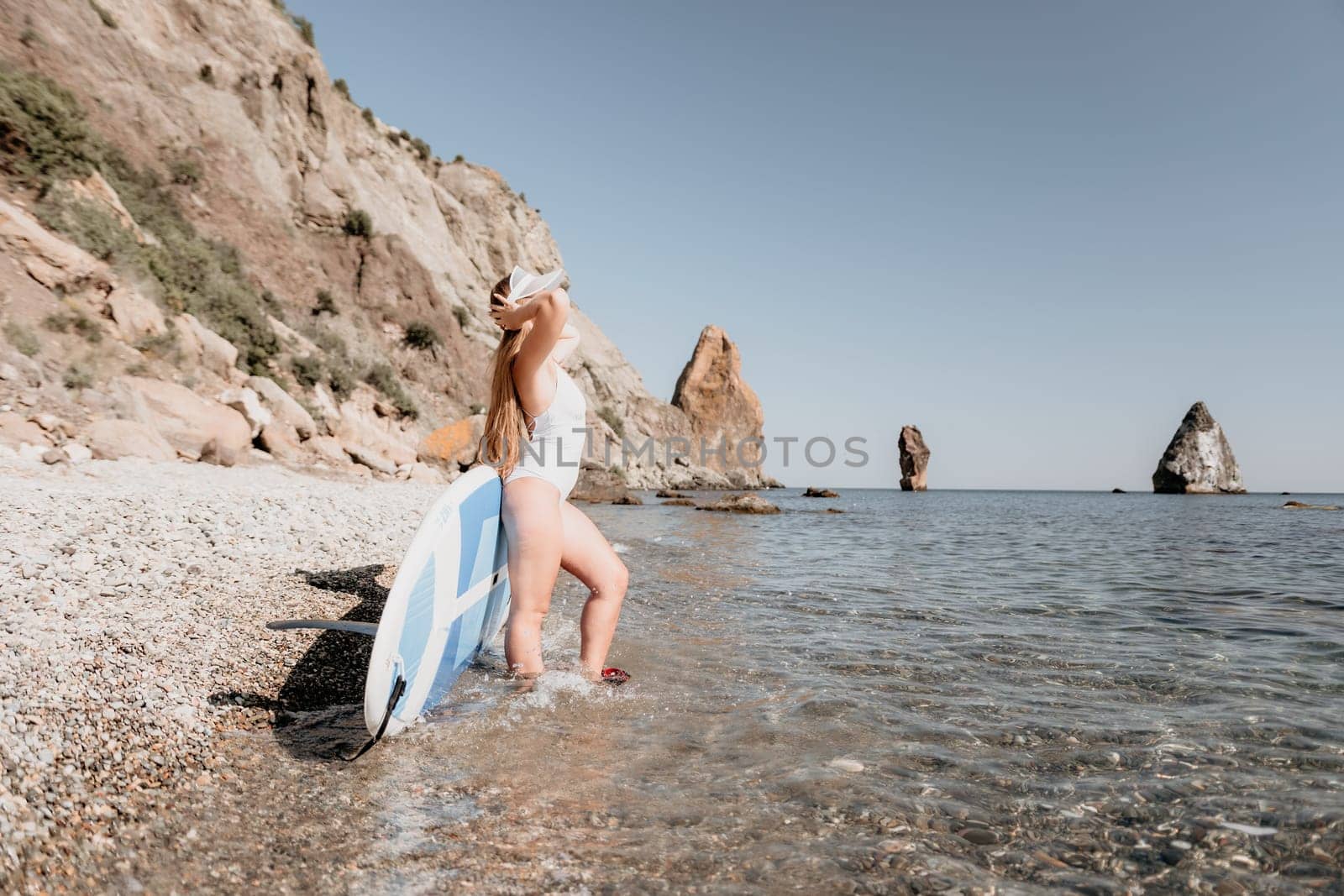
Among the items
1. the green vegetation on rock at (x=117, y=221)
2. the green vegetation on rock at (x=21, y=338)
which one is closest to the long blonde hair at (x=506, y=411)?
the green vegetation on rock at (x=21, y=338)

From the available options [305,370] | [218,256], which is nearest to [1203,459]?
[305,370]

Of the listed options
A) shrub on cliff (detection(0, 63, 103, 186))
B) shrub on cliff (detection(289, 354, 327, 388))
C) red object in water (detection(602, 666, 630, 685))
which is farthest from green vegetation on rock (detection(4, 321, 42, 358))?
red object in water (detection(602, 666, 630, 685))

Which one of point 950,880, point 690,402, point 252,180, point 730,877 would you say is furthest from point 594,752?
point 690,402

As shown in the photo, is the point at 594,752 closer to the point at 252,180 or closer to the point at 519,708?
the point at 519,708

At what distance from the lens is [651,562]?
10.2m

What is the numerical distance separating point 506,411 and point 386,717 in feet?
4.75

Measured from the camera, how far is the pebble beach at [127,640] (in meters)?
2.10

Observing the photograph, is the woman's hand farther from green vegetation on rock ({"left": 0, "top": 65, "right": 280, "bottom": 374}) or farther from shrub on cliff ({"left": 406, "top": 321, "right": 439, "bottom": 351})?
shrub on cliff ({"left": 406, "top": 321, "right": 439, "bottom": 351})

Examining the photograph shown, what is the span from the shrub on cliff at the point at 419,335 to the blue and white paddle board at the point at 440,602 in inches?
857

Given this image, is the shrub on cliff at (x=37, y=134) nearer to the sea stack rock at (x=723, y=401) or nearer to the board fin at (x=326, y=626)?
the board fin at (x=326, y=626)

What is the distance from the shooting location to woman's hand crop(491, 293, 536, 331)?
317 cm

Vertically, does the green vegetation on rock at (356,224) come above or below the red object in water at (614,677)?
above

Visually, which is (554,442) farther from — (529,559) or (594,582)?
(594,582)

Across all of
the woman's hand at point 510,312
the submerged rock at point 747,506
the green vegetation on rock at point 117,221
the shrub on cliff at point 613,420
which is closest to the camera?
the woman's hand at point 510,312
